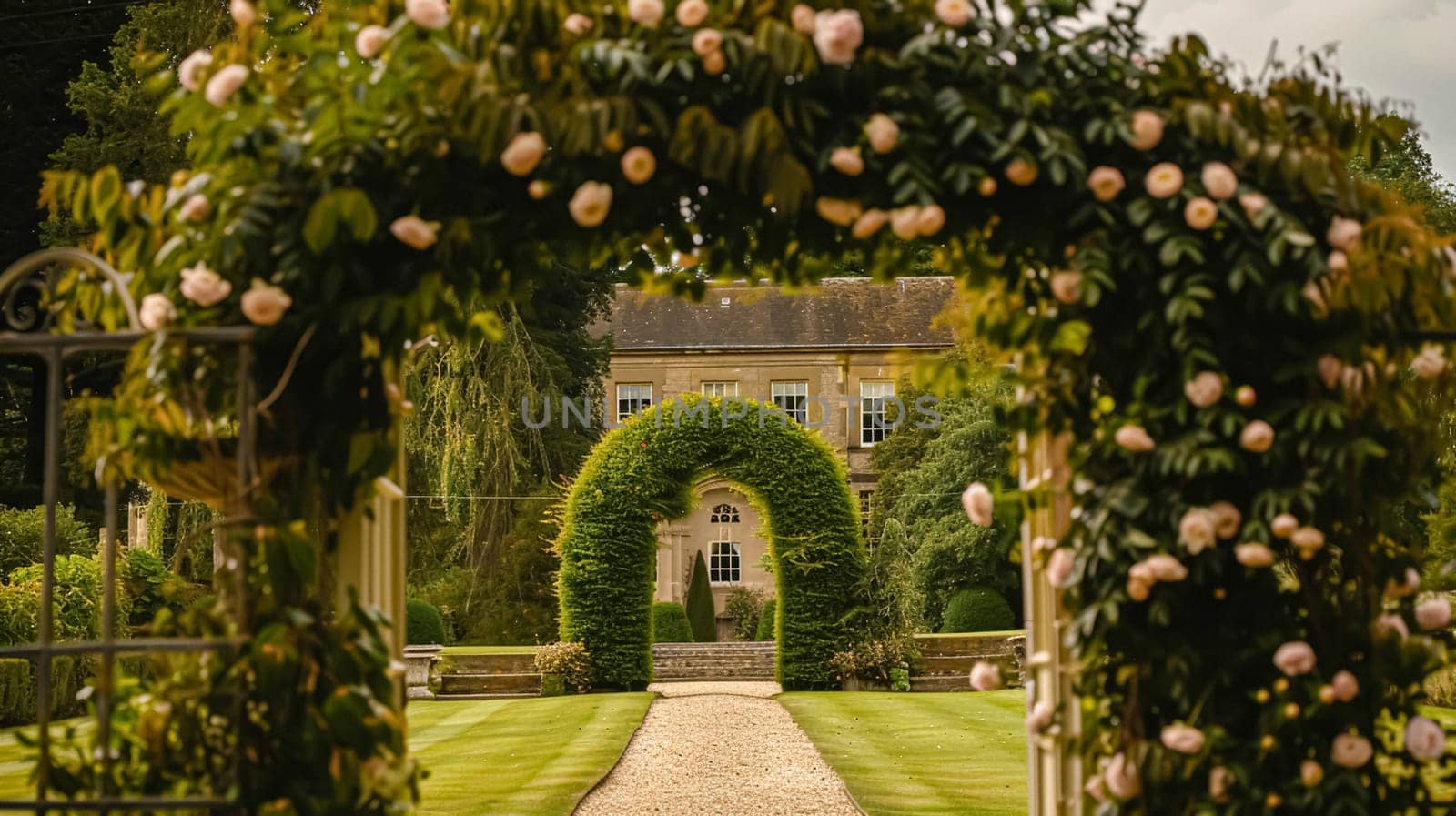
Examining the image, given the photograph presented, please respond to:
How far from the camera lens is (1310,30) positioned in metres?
26.8

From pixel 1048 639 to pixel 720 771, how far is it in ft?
18.8

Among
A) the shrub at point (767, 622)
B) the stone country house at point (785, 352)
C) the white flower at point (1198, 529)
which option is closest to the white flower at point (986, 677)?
the white flower at point (1198, 529)

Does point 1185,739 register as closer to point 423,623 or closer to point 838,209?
point 838,209

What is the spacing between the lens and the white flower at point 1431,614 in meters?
3.24

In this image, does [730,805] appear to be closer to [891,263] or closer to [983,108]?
[891,263]

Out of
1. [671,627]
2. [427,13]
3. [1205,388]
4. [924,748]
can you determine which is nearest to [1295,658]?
[1205,388]

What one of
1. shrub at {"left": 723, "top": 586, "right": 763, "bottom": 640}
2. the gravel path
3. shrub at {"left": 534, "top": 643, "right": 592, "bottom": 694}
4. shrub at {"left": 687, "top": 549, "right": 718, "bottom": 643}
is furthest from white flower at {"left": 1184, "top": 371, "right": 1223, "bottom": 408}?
shrub at {"left": 723, "top": 586, "right": 763, "bottom": 640}

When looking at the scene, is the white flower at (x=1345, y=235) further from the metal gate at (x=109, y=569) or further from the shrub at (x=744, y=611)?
the shrub at (x=744, y=611)

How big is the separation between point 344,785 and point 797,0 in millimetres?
2086

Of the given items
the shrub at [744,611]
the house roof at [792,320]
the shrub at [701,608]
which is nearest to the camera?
the shrub at [701,608]

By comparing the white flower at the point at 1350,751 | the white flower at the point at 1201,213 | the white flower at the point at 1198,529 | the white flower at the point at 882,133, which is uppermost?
the white flower at the point at 882,133

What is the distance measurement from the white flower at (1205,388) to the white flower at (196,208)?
91.5 inches

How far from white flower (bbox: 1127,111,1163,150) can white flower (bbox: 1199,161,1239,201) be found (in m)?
0.14

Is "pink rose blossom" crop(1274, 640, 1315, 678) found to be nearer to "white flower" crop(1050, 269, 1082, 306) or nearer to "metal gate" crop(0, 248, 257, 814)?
"white flower" crop(1050, 269, 1082, 306)
